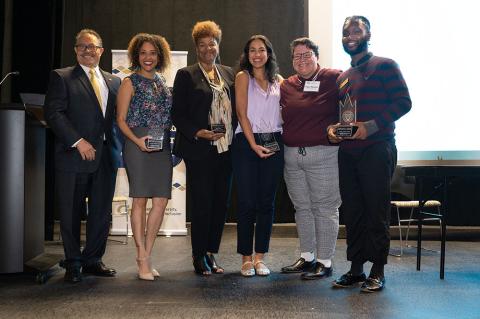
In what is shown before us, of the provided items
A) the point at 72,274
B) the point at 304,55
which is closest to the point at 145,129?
the point at 72,274

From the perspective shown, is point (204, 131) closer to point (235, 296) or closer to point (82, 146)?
point (82, 146)

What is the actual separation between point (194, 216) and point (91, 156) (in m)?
0.73

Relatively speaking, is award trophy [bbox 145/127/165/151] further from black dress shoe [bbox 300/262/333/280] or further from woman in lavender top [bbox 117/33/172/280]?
black dress shoe [bbox 300/262/333/280]

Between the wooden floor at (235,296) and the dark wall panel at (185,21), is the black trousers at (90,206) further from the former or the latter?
the dark wall panel at (185,21)

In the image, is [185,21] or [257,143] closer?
[257,143]

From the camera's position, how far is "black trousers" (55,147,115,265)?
3.64 m

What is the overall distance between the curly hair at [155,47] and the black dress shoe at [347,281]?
1643 millimetres

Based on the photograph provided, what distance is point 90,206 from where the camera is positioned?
3.82 meters

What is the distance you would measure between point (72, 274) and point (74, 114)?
3.13 ft

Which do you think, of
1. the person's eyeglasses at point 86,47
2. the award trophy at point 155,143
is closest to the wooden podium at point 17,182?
the person's eyeglasses at point 86,47

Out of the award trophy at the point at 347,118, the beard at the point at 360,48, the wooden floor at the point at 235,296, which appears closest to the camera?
the wooden floor at the point at 235,296

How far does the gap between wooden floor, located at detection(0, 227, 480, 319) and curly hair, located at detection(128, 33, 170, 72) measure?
4.28 ft

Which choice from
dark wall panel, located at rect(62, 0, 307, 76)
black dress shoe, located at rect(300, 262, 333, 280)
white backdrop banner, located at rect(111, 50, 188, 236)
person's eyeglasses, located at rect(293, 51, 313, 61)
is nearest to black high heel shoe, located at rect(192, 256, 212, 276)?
black dress shoe, located at rect(300, 262, 333, 280)

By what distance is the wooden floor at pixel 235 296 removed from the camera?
9.37ft
